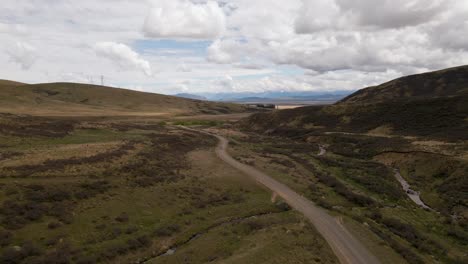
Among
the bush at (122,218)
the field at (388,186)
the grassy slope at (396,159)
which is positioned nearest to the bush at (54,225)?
the bush at (122,218)

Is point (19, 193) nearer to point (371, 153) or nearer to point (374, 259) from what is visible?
point (374, 259)

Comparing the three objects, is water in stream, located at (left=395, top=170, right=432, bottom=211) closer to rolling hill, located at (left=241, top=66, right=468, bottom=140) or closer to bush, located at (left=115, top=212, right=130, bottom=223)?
rolling hill, located at (left=241, top=66, right=468, bottom=140)

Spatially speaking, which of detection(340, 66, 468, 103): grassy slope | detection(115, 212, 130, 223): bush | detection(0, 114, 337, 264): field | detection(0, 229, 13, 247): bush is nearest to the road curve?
detection(0, 114, 337, 264): field

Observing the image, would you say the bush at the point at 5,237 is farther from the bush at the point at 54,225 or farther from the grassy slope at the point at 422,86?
the grassy slope at the point at 422,86

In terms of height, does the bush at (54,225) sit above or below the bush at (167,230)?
above

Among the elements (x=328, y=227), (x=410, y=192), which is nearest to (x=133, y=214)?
(x=328, y=227)

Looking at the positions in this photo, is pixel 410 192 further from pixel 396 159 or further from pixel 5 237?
pixel 5 237

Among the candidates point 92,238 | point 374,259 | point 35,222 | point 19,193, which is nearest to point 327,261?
point 374,259
